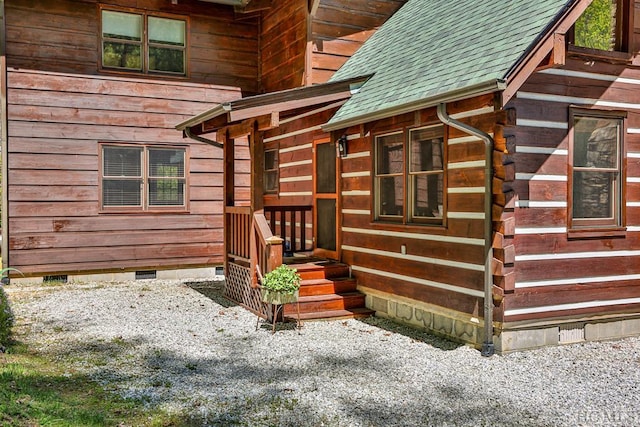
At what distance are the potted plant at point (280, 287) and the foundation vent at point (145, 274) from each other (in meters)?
4.81

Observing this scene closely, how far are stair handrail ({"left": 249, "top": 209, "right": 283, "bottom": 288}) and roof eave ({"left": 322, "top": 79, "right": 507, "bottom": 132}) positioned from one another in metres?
1.71

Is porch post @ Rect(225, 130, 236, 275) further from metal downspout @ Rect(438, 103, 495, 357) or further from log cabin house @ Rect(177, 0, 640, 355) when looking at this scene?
metal downspout @ Rect(438, 103, 495, 357)

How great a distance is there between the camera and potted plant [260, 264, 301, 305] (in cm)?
706

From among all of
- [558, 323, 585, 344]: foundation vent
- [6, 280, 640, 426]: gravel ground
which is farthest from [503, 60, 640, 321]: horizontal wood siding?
[6, 280, 640, 426]: gravel ground

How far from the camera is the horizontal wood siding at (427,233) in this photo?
20.5 feet

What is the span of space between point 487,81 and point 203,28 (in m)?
7.92

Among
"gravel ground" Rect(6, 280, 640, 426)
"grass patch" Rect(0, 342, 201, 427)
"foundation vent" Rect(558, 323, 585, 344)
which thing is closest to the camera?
"grass patch" Rect(0, 342, 201, 427)

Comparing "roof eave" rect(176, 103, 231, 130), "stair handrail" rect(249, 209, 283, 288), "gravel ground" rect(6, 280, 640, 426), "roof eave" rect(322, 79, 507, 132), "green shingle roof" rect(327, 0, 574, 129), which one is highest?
"green shingle roof" rect(327, 0, 574, 129)

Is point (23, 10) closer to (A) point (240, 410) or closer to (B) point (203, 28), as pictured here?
(B) point (203, 28)

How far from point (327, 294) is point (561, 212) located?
345 centimetres

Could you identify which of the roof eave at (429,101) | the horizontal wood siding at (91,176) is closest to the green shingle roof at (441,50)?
the roof eave at (429,101)

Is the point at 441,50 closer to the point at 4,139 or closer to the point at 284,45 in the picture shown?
the point at 284,45

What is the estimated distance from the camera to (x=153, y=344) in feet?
21.3

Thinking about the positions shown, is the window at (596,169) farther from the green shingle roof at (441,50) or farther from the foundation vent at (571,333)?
the green shingle roof at (441,50)
